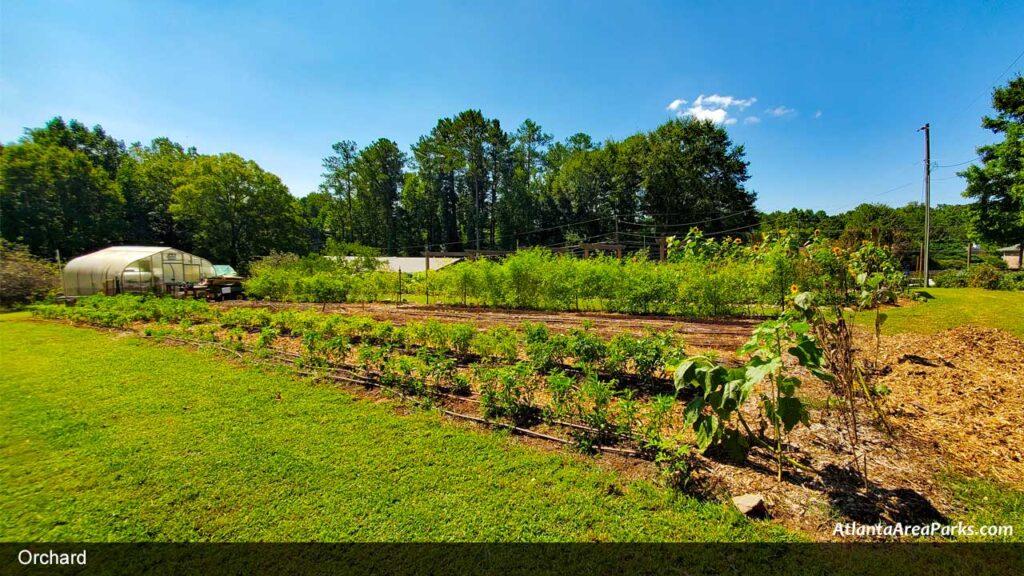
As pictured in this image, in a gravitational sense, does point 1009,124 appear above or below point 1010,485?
above

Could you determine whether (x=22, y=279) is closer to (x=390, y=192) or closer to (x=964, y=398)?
(x=964, y=398)

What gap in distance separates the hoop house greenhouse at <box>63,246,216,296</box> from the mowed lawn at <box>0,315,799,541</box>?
17.4 m

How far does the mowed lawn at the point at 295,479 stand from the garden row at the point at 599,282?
6.01 metres

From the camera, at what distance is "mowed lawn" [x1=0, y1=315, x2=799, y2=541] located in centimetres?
235

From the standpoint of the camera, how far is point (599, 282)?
40.1 ft

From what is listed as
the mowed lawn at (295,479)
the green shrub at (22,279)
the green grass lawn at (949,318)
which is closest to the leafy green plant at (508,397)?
the mowed lawn at (295,479)

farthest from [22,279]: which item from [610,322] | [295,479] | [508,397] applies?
[610,322]

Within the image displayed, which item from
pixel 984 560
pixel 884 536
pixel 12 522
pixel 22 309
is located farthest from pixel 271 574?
pixel 22 309

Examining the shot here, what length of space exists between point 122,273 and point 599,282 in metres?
21.8

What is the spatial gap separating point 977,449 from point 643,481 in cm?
276

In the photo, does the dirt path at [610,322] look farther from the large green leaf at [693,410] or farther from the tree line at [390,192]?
the tree line at [390,192]

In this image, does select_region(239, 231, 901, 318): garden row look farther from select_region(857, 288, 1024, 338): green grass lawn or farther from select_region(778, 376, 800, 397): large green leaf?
select_region(778, 376, 800, 397): large green leaf

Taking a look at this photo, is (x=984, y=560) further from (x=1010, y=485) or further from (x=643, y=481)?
(x=643, y=481)

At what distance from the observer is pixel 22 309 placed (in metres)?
14.2
